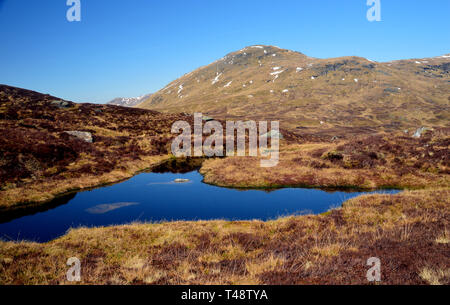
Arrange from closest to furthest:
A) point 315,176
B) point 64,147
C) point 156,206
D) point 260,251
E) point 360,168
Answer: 1. point 260,251
2. point 156,206
3. point 315,176
4. point 360,168
5. point 64,147

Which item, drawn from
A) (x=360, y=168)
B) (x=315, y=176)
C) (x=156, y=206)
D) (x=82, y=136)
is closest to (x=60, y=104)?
(x=82, y=136)

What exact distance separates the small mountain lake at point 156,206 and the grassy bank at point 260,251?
14.9 ft

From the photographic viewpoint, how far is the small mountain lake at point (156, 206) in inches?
813

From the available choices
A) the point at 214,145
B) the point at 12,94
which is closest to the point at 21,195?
the point at 214,145

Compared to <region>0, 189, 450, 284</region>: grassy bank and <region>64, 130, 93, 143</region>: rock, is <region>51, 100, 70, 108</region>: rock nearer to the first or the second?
<region>64, 130, 93, 143</region>: rock

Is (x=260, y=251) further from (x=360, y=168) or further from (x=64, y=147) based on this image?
(x=64, y=147)

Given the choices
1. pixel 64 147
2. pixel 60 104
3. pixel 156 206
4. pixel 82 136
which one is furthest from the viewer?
pixel 60 104

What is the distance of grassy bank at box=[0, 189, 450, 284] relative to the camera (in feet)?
27.2

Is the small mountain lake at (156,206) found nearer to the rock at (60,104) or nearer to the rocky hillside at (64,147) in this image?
the rocky hillside at (64,147)

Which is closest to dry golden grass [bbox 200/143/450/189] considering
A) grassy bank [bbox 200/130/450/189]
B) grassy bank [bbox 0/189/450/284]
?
grassy bank [bbox 200/130/450/189]

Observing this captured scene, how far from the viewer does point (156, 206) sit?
2562 cm

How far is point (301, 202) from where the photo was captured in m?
26.0

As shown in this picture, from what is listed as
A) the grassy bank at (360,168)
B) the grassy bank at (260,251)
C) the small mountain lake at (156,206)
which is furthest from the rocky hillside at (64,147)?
the grassy bank at (260,251)

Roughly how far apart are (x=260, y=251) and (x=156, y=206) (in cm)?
1629
